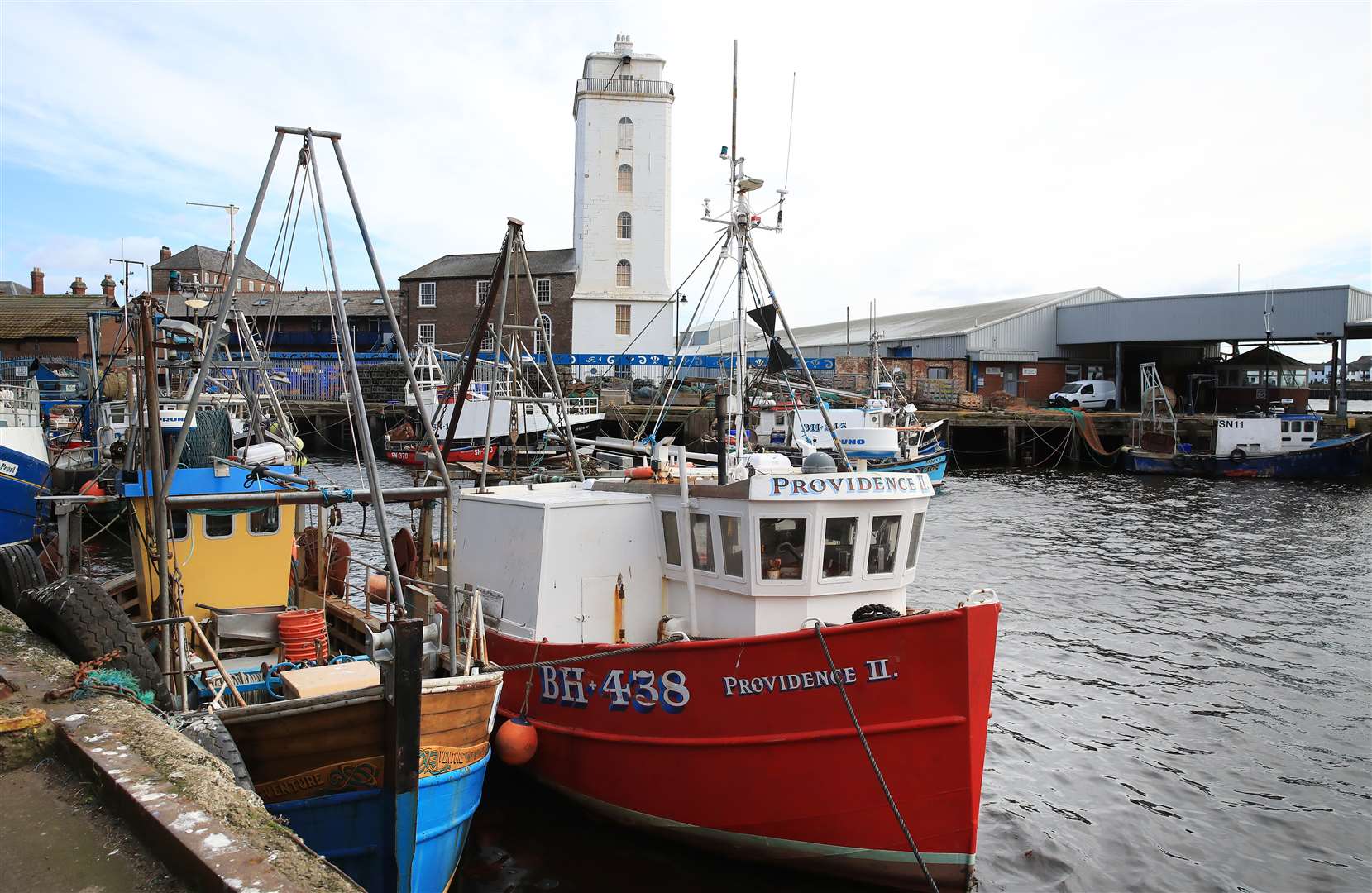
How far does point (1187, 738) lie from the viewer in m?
12.5

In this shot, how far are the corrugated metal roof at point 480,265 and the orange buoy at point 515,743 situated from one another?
149ft

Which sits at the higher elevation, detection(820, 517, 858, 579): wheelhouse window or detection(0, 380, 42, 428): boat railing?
detection(0, 380, 42, 428): boat railing

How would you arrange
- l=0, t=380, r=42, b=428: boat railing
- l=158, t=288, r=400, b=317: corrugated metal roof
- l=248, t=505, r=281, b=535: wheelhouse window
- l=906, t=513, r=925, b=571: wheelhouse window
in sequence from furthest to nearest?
1. l=158, t=288, r=400, b=317: corrugated metal roof
2. l=0, t=380, r=42, b=428: boat railing
3. l=248, t=505, r=281, b=535: wheelhouse window
4. l=906, t=513, r=925, b=571: wheelhouse window

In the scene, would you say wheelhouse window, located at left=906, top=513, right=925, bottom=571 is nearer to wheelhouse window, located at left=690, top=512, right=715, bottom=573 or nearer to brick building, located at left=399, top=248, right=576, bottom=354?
wheelhouse window, located at left=690, top=512, right=715, bottom=573

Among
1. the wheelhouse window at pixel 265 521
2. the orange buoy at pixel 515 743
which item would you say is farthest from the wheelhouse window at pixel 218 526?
the orange buoy at pixel 515 743

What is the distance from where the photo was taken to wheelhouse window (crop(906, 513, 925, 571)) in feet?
31.0

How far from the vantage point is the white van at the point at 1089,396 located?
174 feet

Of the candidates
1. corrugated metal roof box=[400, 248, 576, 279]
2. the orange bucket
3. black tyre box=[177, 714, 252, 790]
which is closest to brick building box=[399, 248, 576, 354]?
corrugated metal roof box=[400, 248, 576, 279]

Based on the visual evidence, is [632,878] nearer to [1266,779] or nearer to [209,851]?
[209,851]

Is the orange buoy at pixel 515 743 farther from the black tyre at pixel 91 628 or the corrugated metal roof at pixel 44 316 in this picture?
the corrugated metal roof at pixel 44 316

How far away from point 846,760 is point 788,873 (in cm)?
150

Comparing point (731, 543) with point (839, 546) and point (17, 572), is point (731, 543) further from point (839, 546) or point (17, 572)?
point (17, 572)

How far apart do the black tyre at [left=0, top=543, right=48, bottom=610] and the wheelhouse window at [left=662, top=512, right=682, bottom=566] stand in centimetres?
627

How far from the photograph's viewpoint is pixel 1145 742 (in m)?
12.4
